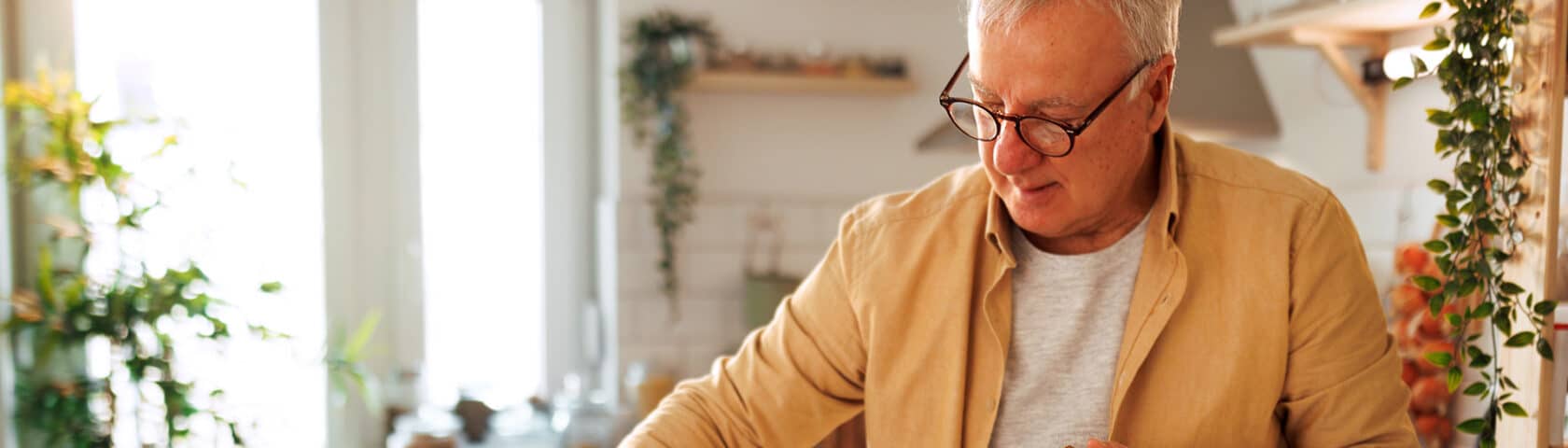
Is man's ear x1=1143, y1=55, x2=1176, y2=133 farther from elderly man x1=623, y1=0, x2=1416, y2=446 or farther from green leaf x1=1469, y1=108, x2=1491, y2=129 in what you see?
green leaf x1=1469, y1=108, x2=1491, y2=129

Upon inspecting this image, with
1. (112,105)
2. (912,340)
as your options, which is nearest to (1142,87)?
(912,340)

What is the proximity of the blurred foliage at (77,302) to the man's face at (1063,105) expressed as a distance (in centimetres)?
143

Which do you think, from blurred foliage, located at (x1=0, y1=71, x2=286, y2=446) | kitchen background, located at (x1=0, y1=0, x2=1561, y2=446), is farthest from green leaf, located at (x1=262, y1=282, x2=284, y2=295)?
kitchen background, located at (x1=0, y1=0, x2=1561, y2=446)

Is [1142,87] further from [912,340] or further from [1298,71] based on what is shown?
[1298,71]

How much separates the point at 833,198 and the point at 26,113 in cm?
195

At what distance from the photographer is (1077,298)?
1251mm

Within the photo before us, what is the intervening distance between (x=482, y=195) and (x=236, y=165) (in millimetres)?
1053

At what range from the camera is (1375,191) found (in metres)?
2.43

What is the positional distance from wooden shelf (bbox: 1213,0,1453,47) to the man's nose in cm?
116

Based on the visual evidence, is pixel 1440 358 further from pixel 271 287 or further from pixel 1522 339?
pixel 271 287

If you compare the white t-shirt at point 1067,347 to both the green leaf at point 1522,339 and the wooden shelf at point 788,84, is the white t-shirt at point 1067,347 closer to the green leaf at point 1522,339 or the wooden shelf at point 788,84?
the green leaf at point 1522,339

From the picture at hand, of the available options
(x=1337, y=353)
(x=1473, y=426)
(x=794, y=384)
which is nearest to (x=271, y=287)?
(x=794, y=384)

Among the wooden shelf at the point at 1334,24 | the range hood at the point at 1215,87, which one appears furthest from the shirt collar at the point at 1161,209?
the range hood at the point at 1215,87

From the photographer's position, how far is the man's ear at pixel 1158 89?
113cm
